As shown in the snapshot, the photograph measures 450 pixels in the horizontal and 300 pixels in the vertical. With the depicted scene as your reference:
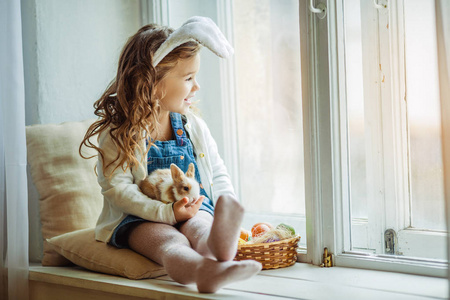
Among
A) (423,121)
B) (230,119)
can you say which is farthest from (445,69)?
(230,119)

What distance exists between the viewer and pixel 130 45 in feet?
5.22

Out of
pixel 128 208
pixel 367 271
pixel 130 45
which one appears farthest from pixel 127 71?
pixel 367 271

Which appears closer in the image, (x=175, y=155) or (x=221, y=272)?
(x=221, y=272)

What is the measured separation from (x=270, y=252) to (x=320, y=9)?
72 centimetres

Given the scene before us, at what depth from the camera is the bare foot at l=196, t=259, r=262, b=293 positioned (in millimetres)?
1131

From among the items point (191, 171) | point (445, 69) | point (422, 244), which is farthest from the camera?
point (191, 171)

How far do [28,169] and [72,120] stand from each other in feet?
0.81

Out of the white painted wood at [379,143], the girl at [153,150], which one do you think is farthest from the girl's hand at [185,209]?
the white painted wood at [379,143]

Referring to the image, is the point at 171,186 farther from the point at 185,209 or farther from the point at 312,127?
the point at 312,127

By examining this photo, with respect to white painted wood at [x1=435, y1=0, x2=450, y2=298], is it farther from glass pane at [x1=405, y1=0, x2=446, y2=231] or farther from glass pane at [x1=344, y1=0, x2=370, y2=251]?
glass pane at [x1=344, y1=0, x2=370, y2=251]

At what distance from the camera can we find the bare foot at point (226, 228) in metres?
1.17

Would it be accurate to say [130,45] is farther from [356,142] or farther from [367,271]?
[367,271]

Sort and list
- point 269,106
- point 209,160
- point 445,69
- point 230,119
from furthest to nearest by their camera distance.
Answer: point 230,119 → point 269,106 → point 209,160 → point 445,69

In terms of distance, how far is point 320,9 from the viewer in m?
1.53
